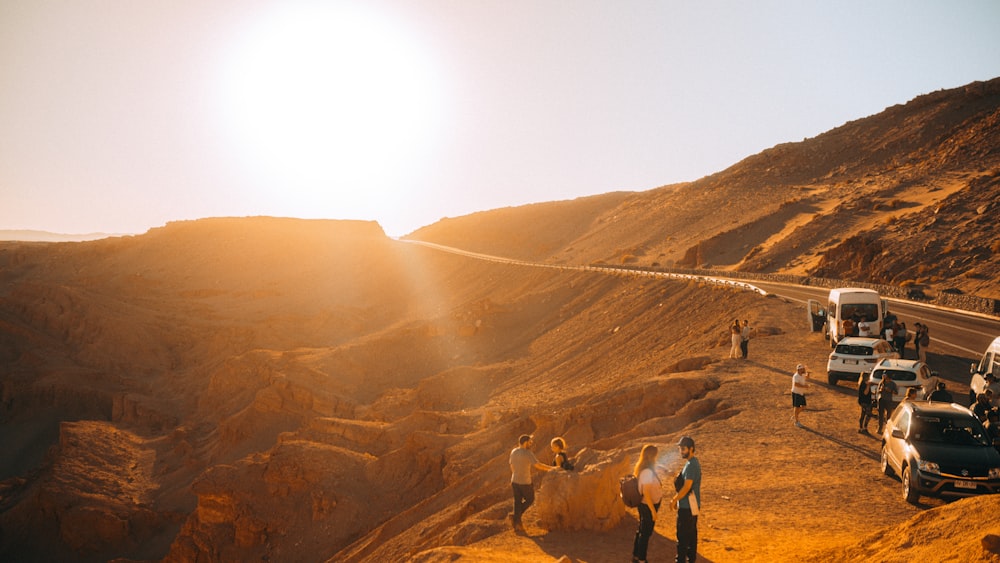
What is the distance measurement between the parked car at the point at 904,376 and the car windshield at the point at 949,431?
5.27m

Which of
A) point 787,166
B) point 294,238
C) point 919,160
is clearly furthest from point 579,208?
point 919,160

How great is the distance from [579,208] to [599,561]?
441ft

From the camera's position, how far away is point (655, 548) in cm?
1217

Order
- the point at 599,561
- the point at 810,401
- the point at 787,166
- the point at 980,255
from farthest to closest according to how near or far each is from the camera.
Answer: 1. the point at 787,166
2. the point at 980,255
3. the point at 810,401
4. the point at 599,561

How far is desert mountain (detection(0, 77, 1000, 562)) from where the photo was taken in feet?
46.9

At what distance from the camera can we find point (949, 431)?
1352cm

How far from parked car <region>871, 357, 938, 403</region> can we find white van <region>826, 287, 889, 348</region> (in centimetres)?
731

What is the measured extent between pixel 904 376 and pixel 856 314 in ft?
26.8

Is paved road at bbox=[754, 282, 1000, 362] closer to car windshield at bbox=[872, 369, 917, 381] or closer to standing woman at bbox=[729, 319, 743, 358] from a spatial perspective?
standing woman at bbox=[729, 319, 743, 358]

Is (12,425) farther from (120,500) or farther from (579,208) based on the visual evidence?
(579,208)

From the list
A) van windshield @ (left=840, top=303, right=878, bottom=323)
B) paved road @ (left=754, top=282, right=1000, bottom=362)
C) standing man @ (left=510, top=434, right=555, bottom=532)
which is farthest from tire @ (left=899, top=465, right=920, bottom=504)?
paved road @ (left=754, top=282, right=1000, bottom=362)

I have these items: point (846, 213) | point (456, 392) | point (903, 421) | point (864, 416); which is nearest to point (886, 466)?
point (903, 421)

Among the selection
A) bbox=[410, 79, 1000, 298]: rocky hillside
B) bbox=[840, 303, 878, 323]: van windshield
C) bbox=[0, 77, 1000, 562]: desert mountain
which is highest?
bbox=[410, 79, 1000, 298]: rocky hillside

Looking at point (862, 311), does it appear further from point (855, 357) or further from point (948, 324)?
point (948, 324)
